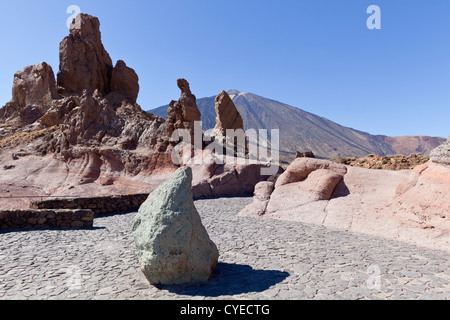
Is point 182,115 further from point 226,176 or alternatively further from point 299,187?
point 299,187

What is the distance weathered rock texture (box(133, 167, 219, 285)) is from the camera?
430 centimetres

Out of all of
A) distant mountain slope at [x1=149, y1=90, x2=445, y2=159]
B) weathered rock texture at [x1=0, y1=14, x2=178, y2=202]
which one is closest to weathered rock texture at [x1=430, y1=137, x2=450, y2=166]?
weathered rock texture at [x1=0, y1=14, x2=178, y2=202]

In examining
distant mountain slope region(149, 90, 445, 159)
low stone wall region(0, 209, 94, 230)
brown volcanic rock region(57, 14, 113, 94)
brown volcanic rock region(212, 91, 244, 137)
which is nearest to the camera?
low stone wall region(0, 209, 94, 230)

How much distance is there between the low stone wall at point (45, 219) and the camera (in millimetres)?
8328

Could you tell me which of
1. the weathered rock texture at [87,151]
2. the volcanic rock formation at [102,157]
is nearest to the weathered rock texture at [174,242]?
the volcanic rock formation at [102,157]

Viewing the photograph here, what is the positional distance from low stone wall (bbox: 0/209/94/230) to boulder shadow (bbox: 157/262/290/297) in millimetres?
5454

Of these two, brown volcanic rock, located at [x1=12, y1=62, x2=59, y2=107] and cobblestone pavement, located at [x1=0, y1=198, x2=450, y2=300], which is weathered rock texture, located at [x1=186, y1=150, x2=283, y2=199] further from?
brown volcanic rock, located at [x1=12, y1=62, x2=59, y2=107]

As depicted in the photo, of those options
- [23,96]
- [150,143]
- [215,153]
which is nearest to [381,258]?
[215,153]

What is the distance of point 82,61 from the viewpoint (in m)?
41.4

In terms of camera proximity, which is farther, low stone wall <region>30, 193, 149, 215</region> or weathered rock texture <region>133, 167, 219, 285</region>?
low stone wall <region>30, 193, 149, 215</region>

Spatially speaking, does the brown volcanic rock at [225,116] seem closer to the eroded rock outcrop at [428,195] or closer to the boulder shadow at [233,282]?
the eroded rock outcrop at [428,195]
